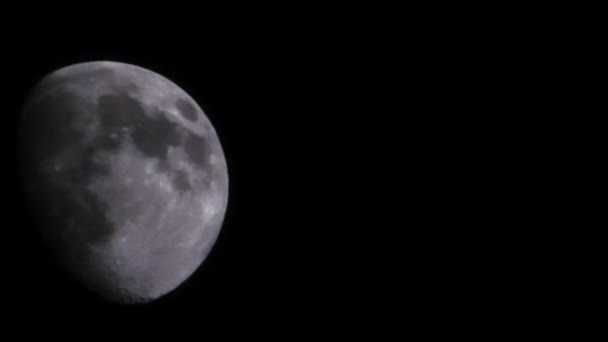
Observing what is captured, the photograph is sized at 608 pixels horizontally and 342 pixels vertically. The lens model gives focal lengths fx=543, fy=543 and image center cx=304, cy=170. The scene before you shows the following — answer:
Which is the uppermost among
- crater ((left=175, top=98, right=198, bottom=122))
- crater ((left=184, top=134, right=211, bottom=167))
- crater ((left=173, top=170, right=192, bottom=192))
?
crater ((left=175, top=98, right=198, bottom=122))

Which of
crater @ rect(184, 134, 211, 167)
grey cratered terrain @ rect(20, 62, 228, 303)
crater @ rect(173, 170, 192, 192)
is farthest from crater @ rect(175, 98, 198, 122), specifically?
crater @ rect(173, 170, 192, 192)

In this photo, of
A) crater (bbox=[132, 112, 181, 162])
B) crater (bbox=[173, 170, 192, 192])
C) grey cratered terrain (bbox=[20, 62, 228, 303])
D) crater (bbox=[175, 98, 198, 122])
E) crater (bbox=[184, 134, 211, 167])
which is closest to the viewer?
grey cratered terrain (bbox=[20, 62, 228, 303])

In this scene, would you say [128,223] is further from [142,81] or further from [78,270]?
[142,81]

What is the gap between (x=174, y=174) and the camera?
3.40 m

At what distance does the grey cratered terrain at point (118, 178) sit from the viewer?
124 inches

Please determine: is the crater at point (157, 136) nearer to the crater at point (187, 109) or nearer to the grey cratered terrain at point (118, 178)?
the grey cratered terrain at point (118, 178)

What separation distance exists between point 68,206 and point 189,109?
1.06m

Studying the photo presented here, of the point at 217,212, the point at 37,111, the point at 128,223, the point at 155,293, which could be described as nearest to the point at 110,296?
the point at 155,293

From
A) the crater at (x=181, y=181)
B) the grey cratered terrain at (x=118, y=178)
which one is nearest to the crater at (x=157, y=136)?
the grey cratered terrain at (x=118, y=178)

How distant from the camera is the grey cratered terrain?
10.3 feet

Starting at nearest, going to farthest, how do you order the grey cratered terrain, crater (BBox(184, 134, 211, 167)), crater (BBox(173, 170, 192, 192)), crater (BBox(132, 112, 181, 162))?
the grey cratered terrain
crater (BBox(132, 112, 181, 162))
crater (BBox(173, 170, 192, 192))
crater (BBox(184, 134, 211, 167))

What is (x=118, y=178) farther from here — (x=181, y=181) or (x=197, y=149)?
(x=197, y=149)

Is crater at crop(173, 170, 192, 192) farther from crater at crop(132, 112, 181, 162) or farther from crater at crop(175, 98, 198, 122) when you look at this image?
crater at crop(175, 98, 198, 122)

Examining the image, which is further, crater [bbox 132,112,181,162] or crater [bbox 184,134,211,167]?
crater [bbox 184,134,211,167]
